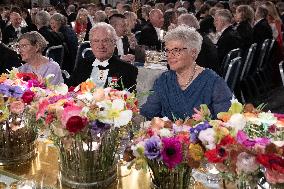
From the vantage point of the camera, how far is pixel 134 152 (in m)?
1.70

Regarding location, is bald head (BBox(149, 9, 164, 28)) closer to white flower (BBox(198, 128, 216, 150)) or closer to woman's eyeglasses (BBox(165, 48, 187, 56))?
woman's eyeglasses (BBox(165, 48, 187, 56))

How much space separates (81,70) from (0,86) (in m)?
1.56

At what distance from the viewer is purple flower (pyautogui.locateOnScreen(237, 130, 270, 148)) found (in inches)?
59.1

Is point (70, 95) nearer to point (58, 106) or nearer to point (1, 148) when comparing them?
point (58, 106)

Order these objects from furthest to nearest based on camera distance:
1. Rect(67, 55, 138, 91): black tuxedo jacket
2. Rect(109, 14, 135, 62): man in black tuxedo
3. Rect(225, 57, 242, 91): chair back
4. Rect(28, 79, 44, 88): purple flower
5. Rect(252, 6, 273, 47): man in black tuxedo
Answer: Rect(252, 6, 273, 47): man in black tuxedo < Rect(109, 14, 135, 62): man in black tuxedo < Rect(225, 57, 242, 91): chair back < Rect(67, 55, 138, 91): black tuxedo jacket < Rect(28, 79, 44, 88): purple flower

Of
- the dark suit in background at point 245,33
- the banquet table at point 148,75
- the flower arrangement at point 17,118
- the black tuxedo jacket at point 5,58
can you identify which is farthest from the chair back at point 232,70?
the flower arrangement at point 17,118

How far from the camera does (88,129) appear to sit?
1854 mm

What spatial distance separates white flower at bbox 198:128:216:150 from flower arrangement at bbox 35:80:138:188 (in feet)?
1.29

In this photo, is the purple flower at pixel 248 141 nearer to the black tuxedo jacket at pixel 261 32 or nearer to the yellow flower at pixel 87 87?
the yellow flower at pixel 87 87

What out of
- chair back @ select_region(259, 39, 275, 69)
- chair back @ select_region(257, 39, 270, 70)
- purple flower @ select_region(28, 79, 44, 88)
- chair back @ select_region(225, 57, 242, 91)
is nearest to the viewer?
purple flower @ select_region(28, 79, 44, 88)

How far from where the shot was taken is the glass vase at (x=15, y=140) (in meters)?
2.24

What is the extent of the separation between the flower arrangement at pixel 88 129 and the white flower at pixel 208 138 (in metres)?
0.39

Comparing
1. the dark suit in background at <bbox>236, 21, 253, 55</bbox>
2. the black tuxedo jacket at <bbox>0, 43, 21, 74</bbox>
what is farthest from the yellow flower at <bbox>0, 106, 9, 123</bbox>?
the dark suit in background at <bbox>236, 21, 253, 55</bbox>

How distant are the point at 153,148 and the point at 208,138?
20 cm
